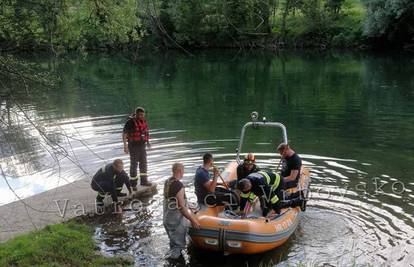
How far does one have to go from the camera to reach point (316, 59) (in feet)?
157

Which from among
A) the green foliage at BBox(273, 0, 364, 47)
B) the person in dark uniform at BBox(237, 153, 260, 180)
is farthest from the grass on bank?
the green foliage at BBox(273, 0, 364, 47)

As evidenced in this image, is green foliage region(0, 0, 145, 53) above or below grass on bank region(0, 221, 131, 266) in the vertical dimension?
above

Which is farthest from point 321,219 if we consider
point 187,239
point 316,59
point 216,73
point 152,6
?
point 316,59

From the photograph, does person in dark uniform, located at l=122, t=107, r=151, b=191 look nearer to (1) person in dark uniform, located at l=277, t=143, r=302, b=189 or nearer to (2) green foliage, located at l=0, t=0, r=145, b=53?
(1) person in dark uniform, located at l=277, t=143, r=302, b=189

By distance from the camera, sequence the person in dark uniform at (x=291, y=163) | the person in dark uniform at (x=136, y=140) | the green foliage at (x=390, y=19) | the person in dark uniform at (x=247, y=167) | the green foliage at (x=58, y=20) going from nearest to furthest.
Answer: the green foliage at (x=58, y=20) → the person in dark uniform at (x=247, y=167) → the person in dark uniform at (x=291, y=163) → the person in dark uniform at (x=136, y=140) → the green foliage at (x=390, y=19)

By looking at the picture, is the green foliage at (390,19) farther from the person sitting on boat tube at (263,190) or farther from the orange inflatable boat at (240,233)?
the orange inflatable boat at (240,233)

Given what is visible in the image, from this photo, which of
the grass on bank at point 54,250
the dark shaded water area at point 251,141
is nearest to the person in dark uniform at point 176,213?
the dark shaded water area at point 251,141

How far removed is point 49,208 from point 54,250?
2.30m

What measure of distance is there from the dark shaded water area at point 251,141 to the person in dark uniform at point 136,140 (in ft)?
2.43

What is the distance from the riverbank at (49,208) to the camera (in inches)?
370

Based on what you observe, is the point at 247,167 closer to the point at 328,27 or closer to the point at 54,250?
the point at 54,250

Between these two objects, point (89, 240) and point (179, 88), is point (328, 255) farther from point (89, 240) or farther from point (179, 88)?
point (179, 88)

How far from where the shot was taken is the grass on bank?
7.82 meters

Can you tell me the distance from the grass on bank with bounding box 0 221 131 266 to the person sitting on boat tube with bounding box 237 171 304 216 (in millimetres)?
2391
